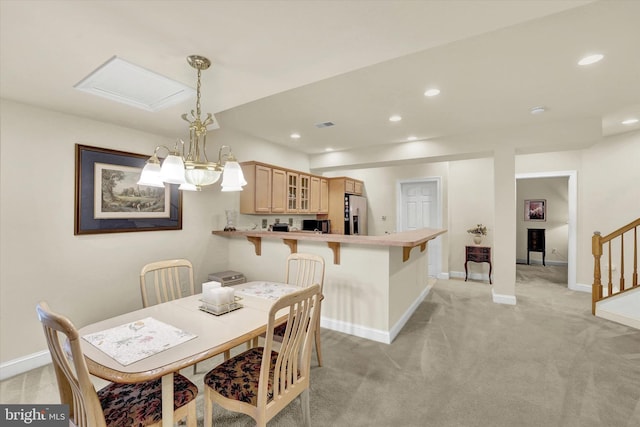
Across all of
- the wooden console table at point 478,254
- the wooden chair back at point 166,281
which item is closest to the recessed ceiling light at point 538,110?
the wooden console table at point 478,254

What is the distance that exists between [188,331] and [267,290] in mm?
865

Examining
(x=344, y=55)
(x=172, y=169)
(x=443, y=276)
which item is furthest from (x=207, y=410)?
(x=443, y=276)

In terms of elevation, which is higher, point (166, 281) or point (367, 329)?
point (166, 281)

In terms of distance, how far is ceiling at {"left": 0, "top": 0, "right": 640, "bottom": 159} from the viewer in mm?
1368

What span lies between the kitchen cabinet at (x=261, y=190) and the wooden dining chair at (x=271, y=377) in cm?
275

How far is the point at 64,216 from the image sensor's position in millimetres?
2604

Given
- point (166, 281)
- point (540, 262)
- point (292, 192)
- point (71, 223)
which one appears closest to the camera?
point (71, 223)

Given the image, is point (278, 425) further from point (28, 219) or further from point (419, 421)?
point (28, 219)

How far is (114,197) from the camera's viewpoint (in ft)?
9.44

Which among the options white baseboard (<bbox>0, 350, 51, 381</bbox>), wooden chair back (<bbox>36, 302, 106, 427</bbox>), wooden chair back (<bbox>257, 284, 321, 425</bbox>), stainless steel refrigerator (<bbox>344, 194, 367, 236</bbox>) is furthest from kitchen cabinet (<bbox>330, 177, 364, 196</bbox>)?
wooden chair back (<bbox>36, 302, 106, 427</bbox>)

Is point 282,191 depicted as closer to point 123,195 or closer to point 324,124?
point 324,124

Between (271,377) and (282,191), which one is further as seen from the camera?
(282,191)

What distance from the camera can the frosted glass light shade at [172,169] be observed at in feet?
5.58

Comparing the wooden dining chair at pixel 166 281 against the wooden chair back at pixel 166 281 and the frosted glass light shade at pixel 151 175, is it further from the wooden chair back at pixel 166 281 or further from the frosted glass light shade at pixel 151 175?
the frosted glass light shade at pixel 151 175
